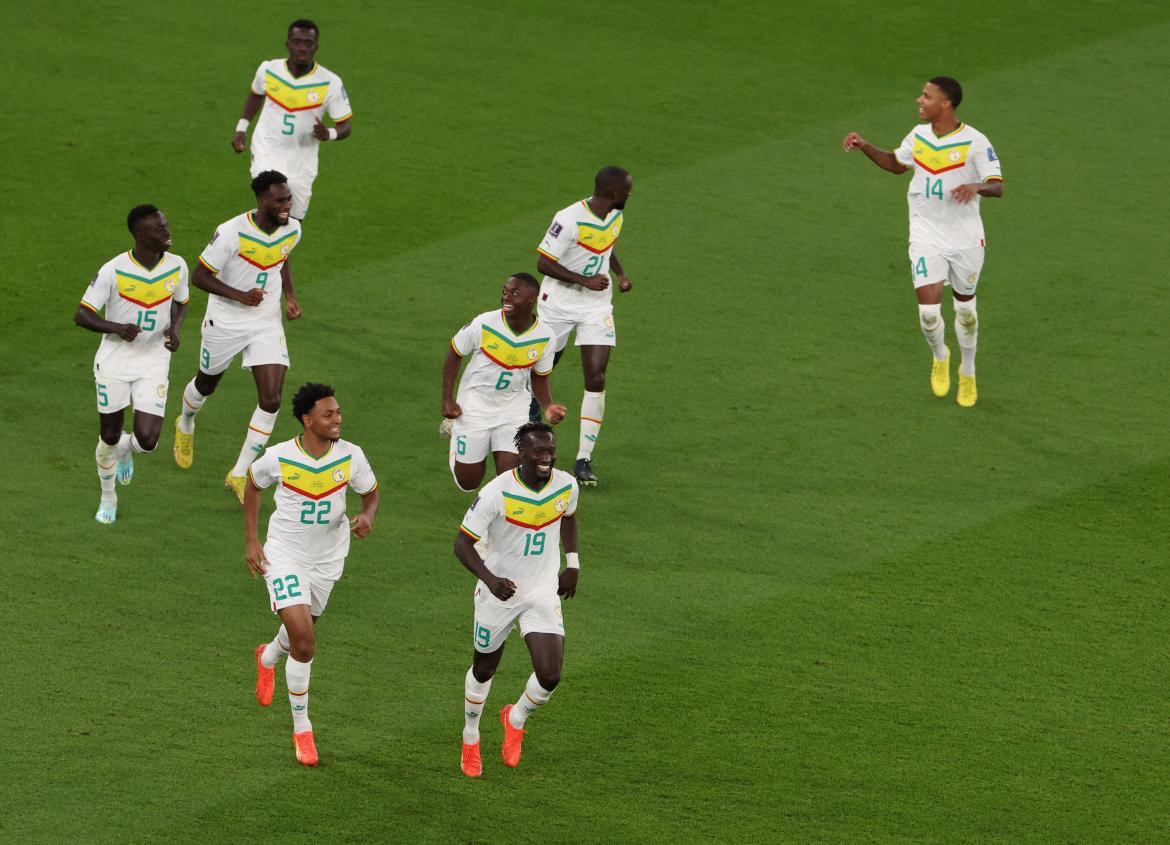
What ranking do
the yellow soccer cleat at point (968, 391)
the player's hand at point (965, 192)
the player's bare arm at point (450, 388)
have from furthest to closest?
the yellow soccer cleat at point (968, 391) < the player's hand at point (965, 192) < the player's bare arm at point (450, 388)

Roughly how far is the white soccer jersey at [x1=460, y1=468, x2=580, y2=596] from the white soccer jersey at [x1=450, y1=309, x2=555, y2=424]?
220cm

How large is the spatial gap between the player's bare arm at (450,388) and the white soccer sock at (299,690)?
96.9 inches

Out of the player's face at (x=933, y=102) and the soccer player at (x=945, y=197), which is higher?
the player's face at (x=933, y=102)

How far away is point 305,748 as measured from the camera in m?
9.69

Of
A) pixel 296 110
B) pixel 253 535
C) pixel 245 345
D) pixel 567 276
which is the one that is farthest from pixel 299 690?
pixel 296 110

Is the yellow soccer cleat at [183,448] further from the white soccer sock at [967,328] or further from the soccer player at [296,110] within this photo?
the white soccer sock at [967,328]

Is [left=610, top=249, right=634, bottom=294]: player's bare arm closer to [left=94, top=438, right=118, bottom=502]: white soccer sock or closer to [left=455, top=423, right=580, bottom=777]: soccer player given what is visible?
[left=455, top=423, right=580, bottom=777]: soccer player

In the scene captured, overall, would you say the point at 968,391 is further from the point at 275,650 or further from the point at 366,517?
the point at 275,650

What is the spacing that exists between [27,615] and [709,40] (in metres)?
13.6

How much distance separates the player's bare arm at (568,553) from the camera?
9.73 m

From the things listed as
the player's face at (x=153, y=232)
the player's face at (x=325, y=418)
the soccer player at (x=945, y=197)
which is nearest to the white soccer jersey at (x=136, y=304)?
the player's face at (x=153, y=232)

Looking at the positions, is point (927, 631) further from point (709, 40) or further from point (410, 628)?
point (709, 40)

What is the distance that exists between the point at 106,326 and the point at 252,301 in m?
1.01

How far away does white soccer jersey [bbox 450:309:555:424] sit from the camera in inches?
461
